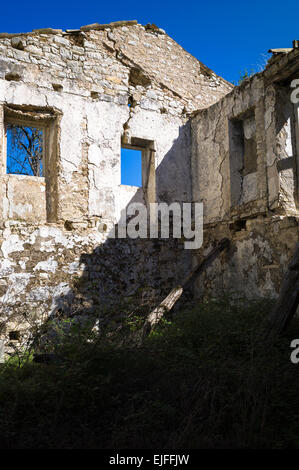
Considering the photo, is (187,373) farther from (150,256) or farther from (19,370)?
(150,256)

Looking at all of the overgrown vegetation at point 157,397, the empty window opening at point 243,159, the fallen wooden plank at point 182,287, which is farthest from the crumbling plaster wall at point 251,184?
the overgrown vegetation at point 157,397

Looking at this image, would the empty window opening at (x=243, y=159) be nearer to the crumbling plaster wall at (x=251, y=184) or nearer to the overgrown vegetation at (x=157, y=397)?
the crumbling plaster wall at (x=251, y=184)

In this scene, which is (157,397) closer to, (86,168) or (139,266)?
(139,266)

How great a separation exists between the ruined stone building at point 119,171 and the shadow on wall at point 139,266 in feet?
0.07

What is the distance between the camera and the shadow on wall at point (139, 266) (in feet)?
22.7

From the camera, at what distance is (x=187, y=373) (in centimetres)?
381

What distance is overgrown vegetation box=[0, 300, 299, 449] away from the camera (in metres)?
2.94

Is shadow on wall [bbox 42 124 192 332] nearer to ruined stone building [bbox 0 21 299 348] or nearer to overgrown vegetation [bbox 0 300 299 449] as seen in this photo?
ruined stone building [bbox 0 21 299 348]

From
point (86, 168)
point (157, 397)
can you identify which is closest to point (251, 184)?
point (86, 168)

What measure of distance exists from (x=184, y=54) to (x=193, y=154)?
91.0 inches

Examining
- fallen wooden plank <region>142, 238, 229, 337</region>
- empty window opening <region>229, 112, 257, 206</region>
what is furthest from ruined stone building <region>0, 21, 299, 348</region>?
fallen wooden plank <region>142, 238, 229, 337</region>

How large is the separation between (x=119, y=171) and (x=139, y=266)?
5.83 ft

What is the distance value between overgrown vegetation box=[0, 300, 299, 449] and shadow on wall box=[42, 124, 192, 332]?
237 centimetres

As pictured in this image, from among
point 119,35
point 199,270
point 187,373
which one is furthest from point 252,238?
point 119,35
